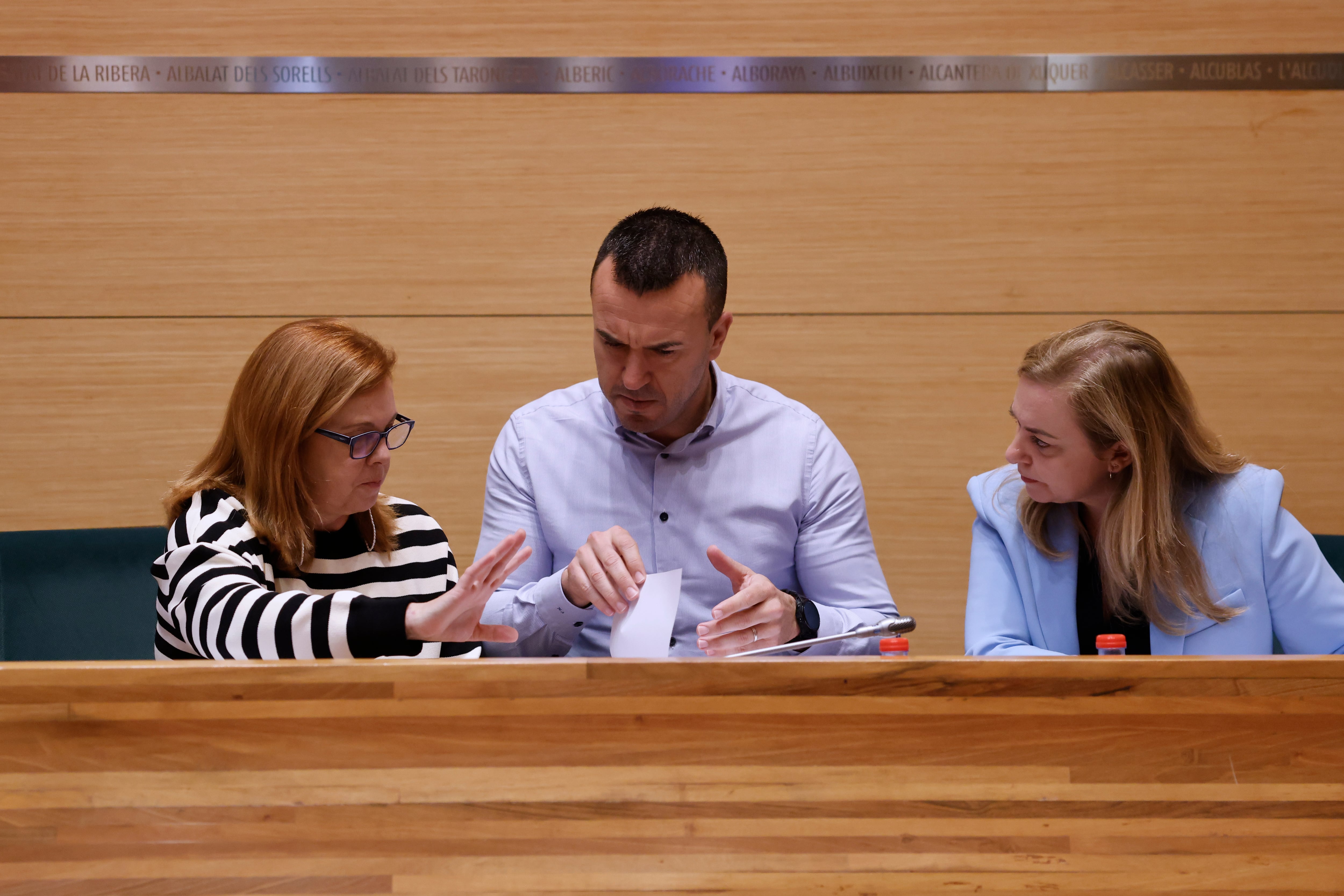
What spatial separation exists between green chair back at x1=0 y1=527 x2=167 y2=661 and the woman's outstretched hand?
94cm

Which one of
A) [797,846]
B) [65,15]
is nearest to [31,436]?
[65,15]

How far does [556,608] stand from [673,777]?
0.75 metres

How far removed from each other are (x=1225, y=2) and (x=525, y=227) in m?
1.79

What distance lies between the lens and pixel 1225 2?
8.21 ft

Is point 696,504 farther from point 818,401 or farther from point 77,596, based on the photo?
point 77,596

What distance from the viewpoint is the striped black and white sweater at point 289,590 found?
1361 millimetres

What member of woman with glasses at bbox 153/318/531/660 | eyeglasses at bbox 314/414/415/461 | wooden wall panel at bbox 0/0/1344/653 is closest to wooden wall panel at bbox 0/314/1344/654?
wooden wall panel at bbox 0/0/1344/653

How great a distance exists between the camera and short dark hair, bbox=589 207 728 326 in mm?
1754

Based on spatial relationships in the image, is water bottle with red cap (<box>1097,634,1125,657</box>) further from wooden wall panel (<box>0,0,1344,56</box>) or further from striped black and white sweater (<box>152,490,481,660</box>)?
wooden wall panel (<box>0,0,1344,56</box>)

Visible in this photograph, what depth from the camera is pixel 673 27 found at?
8.16 feet

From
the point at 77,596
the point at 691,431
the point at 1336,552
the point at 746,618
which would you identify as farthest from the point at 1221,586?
the point at 77,596

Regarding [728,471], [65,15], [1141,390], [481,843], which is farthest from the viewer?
[65,15]

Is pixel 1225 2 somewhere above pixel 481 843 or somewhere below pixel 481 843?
above

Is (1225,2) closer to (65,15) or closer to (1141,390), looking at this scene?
(1141,390)
